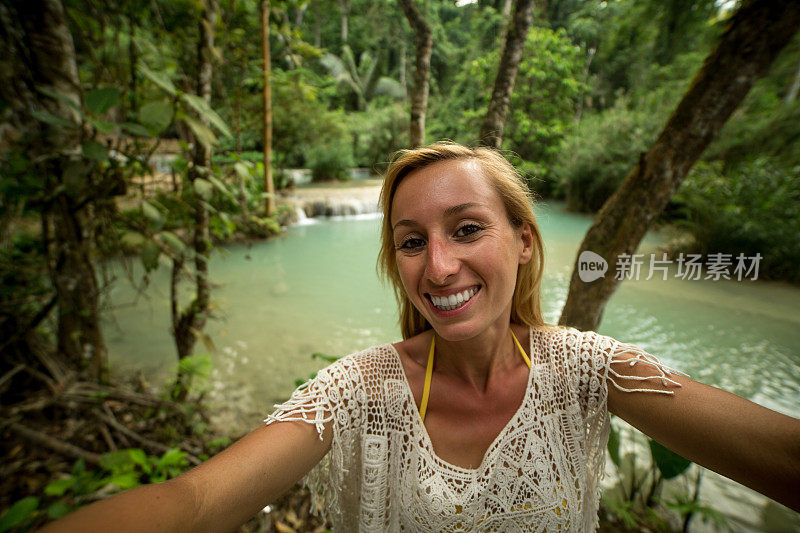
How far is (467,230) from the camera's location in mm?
1071

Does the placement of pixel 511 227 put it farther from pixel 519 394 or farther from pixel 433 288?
pixel 519 394

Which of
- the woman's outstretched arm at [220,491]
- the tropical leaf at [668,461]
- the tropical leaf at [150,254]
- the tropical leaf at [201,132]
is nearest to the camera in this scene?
the woman's outstretched arm at [220,491]

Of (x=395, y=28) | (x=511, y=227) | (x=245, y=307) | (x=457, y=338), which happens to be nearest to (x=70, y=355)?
(x=457, y=338)

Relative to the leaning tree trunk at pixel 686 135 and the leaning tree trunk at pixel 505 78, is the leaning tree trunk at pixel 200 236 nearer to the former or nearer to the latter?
the leaning tree trunk at pixel 505 78

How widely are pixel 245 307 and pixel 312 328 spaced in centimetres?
151

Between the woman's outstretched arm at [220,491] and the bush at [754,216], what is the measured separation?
3.31 metres

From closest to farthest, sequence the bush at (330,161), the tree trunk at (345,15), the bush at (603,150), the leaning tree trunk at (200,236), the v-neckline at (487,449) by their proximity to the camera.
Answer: the v-neckline at (487,449), the leaning tree trunk at (200,236), the bush at (603,150), the bush at (330,161), the tree trunk at (345,15)

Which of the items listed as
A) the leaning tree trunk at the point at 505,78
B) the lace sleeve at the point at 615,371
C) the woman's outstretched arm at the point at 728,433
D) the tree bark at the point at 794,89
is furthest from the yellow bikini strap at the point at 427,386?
the tree bark at the point at 794,89

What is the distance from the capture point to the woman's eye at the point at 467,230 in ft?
3.48

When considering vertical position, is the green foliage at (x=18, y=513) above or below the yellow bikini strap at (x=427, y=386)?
below

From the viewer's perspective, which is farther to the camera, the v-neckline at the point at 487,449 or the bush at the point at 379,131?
the bush at the point at 379,131

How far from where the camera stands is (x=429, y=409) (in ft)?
3.73

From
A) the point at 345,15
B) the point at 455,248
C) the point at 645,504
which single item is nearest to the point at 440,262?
the point at 455,248

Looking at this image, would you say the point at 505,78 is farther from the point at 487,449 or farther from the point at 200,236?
the point at 487,449
